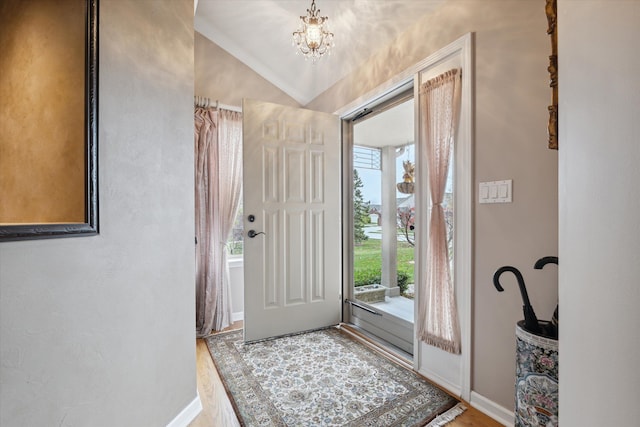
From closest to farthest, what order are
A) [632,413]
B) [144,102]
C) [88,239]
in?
[632,413] < [88,239] < [144,102]

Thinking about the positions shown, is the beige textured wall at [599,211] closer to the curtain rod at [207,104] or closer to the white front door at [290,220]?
the white front door at [290,220]

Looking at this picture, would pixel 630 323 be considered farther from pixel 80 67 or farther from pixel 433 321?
pixel 80 67

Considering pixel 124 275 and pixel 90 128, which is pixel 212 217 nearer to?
pixel 124 275

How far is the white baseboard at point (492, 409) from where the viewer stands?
145 cm

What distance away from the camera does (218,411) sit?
1.59 metres

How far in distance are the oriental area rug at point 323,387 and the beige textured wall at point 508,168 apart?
37cm

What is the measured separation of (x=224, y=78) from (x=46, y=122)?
6.94 feet

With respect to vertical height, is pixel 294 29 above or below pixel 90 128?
above

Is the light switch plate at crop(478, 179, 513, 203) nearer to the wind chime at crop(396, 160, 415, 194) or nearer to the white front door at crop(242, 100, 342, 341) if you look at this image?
the wind chime at crop(396, 160, 415, 194)

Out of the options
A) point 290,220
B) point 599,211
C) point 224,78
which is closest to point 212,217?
point 290,220

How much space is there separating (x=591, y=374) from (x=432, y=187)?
1.40 m

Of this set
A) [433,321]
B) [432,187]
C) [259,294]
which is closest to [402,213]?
[432,187]

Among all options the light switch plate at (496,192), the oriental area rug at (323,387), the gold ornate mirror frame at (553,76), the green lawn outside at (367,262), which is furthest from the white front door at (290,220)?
the gold ornate mirror frame at (553,76)

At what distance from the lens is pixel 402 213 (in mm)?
2506
